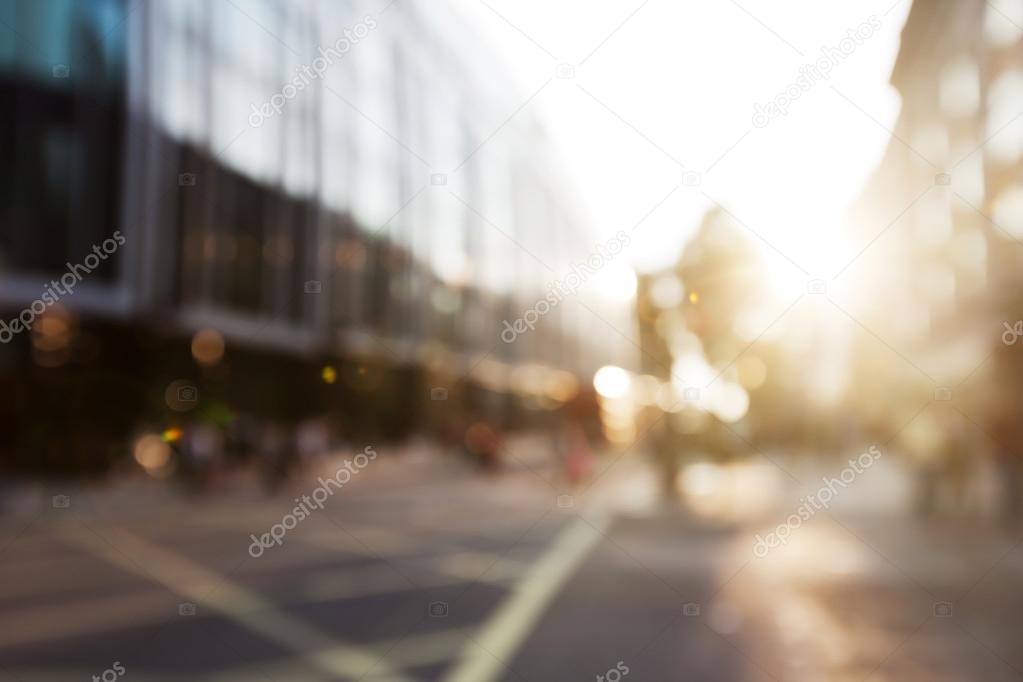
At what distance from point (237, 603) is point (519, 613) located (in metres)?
3.05

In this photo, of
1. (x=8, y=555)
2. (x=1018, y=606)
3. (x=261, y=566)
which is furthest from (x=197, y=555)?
(x=1018, y=606)

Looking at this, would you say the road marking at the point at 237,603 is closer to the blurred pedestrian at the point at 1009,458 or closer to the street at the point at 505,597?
the street at the point at 505,597

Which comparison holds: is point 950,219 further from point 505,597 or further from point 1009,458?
point 505,597

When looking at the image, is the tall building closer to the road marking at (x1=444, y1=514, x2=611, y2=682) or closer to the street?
the street

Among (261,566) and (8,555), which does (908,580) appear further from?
(8,555)

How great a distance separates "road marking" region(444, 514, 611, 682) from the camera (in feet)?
24.1

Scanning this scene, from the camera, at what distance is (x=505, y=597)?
10.9 m

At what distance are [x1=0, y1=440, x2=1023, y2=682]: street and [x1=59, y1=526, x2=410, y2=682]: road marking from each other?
0.13ft

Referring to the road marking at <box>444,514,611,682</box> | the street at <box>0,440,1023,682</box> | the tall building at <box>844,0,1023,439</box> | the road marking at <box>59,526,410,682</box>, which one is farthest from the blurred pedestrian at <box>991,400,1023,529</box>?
the road marking at <box>59,526,410,682</box>

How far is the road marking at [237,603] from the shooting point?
753 centimetres

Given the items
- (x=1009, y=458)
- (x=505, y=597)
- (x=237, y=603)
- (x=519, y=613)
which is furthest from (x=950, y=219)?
(x=237, y=603)

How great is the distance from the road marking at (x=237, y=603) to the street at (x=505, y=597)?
0.13ft

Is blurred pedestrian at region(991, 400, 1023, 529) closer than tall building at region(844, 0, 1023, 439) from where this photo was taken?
Yes

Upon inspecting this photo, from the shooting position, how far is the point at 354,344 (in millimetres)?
43000
